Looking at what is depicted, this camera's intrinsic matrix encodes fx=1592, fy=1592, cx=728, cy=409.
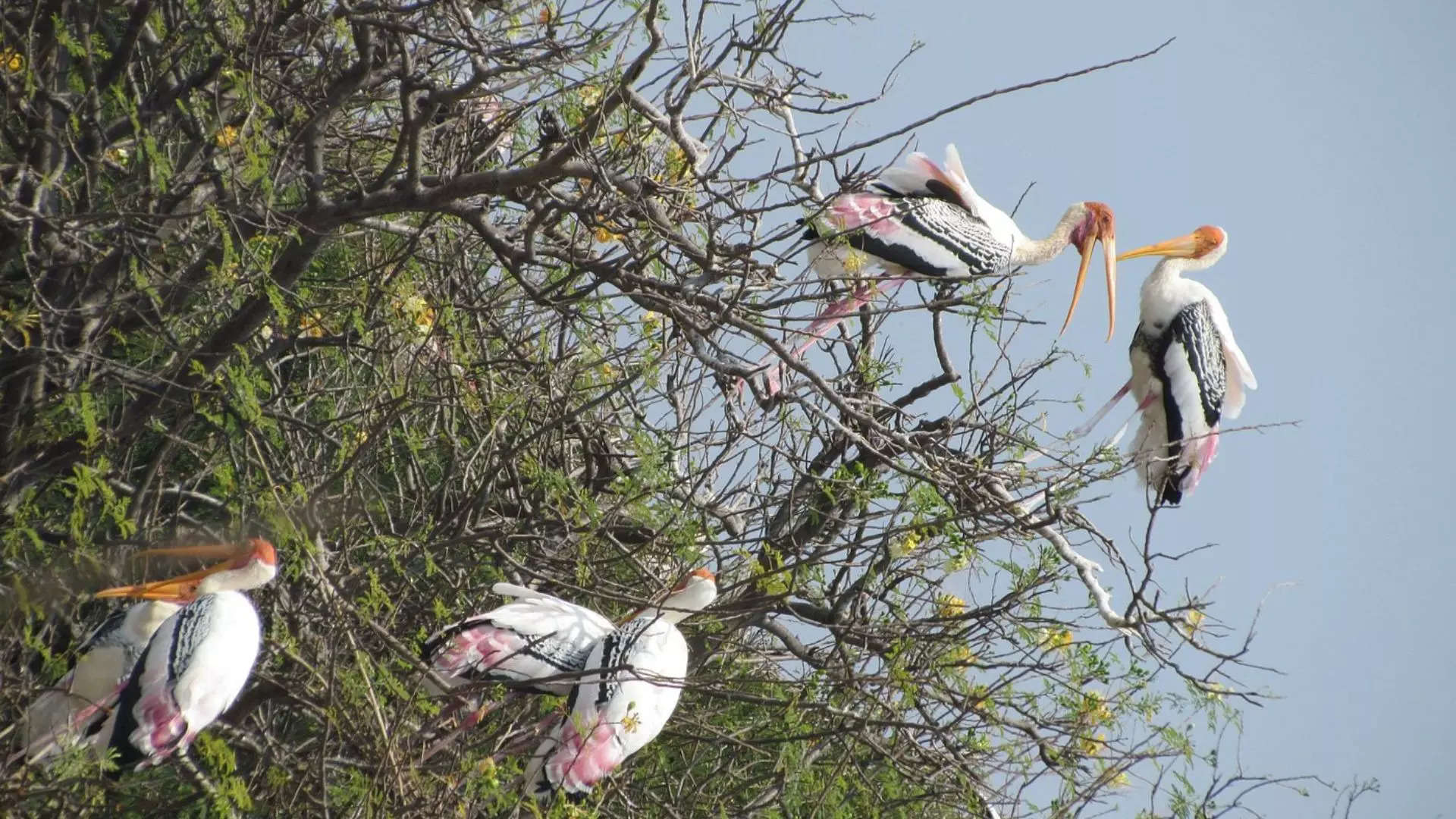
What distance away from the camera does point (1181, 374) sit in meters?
5.06

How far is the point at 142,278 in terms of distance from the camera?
3.05 metres

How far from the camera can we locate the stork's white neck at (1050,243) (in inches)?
208

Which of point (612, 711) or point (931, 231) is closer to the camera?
point (612, 711)

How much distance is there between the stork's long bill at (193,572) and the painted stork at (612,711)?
0.69 metres

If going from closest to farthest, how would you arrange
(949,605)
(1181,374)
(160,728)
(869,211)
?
(160,728) < (949,605) < (869,211) < (1181,374)

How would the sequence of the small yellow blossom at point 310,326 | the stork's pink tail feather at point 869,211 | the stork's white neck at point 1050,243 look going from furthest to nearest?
1. the stork's white neck at point 1050,243
2. the stork's pink tail feather at point 869,211
3. the small yellow blossom at point 310,326

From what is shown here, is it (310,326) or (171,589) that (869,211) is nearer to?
(310,326)

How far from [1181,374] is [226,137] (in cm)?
306

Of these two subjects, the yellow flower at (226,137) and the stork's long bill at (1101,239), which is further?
the stork's long bill at (1101,239)

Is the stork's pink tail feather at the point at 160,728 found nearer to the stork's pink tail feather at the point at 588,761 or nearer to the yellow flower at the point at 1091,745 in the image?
the stork's pink tail feather at the point at 588,761

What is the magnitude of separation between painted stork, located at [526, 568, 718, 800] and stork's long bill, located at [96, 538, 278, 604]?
0.69 metres

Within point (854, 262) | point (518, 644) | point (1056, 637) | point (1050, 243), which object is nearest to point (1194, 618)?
point (1056, 637)

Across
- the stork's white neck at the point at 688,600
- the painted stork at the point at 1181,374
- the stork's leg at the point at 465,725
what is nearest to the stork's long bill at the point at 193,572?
the stork's leg at the point at 465,725

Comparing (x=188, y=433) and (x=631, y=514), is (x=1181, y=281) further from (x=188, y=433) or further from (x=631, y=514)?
(x=188, y=433)
